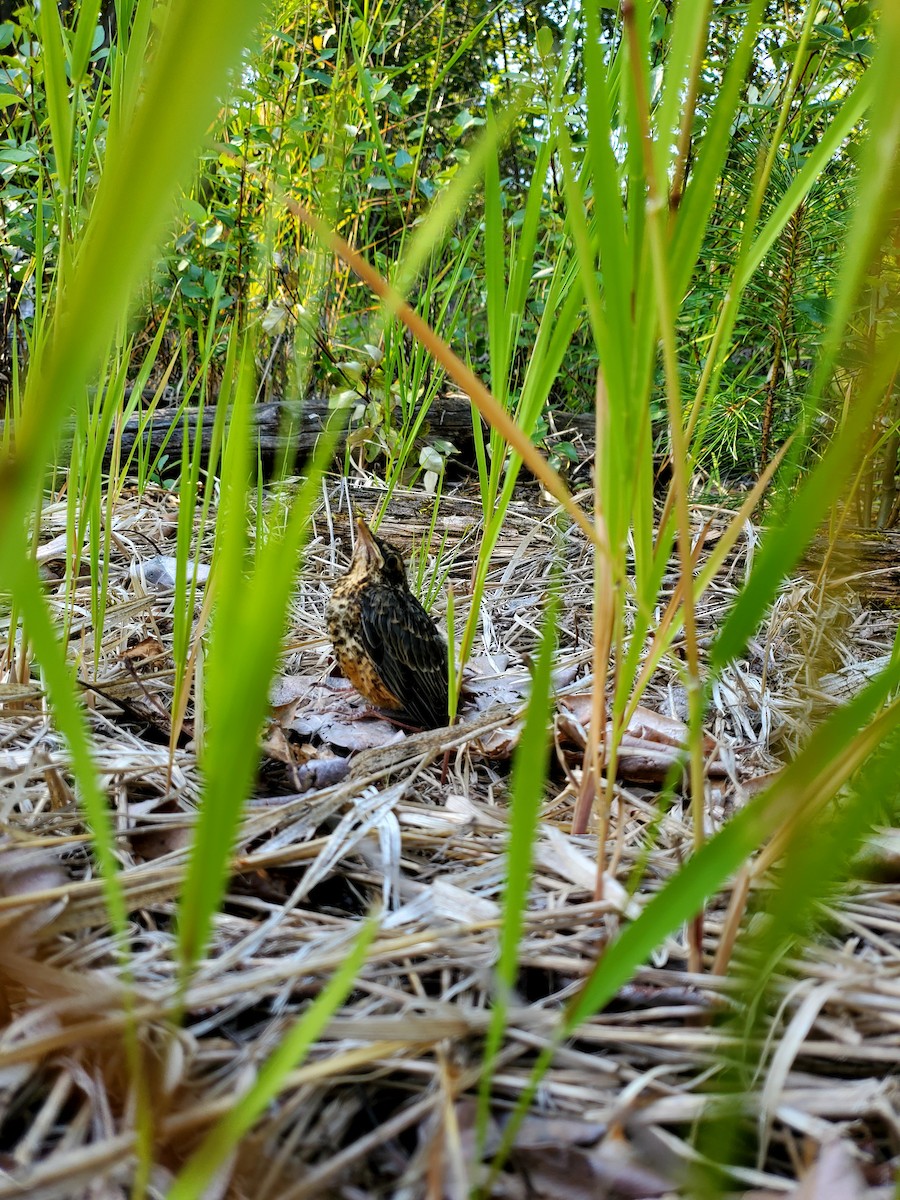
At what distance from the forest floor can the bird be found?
659 millimetres

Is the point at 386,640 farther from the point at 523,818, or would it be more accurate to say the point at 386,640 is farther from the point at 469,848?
the point at 523,818

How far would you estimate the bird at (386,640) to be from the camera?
7.26 ft

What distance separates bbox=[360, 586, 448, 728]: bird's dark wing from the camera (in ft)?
7.23

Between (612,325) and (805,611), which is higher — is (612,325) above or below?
above

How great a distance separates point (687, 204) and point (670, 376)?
280 mm

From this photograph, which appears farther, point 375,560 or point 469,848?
point 375,560

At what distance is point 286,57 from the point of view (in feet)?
13.0

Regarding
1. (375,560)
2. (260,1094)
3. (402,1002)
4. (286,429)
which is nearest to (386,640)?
(375,560)

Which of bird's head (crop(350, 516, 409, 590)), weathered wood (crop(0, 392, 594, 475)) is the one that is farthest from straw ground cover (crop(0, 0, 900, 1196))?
weathered wood (crop(0, 392, 594, 475))

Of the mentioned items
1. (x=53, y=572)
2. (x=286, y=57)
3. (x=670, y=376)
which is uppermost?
(x=286, y=57)

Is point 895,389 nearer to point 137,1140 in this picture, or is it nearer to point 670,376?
point 670,376

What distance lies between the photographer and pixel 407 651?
2277 millimetres

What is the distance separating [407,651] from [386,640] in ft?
0.27

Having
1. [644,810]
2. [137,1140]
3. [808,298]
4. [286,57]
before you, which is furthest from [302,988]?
[286,57]
